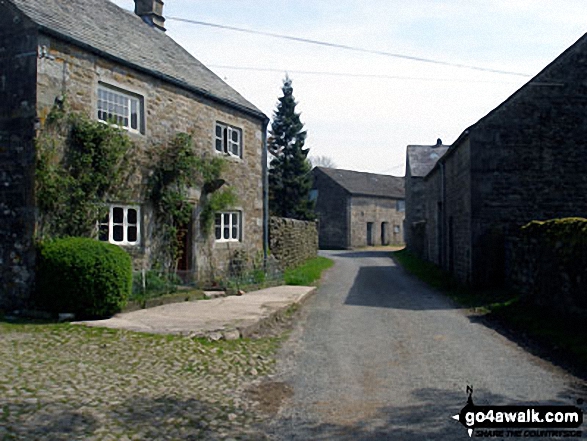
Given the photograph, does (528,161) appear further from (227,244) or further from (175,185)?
(175,185)

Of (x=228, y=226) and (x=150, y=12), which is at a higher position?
(x=150, y=12)

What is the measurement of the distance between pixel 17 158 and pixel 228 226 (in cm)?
739

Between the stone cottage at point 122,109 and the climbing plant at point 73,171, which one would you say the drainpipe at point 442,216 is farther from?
the climbing plant at point 73,171

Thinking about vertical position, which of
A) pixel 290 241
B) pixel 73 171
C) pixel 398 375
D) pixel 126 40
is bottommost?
pixel 398 375

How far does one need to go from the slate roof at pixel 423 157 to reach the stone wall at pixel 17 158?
3133 cm

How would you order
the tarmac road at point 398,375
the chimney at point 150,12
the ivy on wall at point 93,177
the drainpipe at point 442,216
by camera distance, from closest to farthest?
the tarmac road at point 398,375 → the ivy on wall at point 93,177 → the chimney at point 150,12 → the drainpipe at point 442,216

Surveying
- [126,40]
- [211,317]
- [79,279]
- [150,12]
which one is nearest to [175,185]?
[126,40]

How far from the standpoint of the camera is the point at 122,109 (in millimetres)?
13086

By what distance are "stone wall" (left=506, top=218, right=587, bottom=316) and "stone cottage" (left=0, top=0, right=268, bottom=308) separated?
8.73m

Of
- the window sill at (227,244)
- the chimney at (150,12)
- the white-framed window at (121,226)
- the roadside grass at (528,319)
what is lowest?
the roadside grass at (528,319)

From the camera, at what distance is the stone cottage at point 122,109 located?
10883mm

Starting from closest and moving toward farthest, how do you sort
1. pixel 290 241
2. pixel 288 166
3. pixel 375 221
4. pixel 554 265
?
pixel 554 265 < pixel 290 241 < pixel 288 166 < pixel 375 221

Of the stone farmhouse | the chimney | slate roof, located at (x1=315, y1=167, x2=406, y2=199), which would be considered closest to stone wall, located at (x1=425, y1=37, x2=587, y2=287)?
the stone farmhouse

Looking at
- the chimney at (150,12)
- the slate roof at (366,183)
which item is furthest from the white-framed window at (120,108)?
the slate roof at (366,183)
